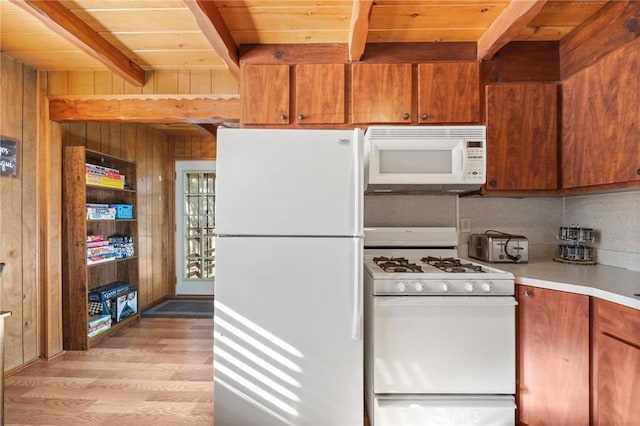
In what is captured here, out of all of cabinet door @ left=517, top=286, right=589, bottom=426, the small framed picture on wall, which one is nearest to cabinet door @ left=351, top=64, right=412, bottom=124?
cabinet door @ left=517, top=286, right=589, bottom=426

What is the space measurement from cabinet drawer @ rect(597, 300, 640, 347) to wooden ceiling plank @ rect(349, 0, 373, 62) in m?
1.74

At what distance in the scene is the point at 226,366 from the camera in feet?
5.30

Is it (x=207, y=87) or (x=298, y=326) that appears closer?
(x=298, y=326)

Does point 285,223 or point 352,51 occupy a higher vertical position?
point 352,51

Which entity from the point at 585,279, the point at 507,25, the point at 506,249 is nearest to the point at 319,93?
the point at 507,25

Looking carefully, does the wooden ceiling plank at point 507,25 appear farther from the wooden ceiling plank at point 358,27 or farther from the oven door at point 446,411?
the oven door at point 446,411

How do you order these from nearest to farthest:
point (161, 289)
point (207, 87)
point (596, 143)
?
point (596, 143), point (207, 87), point (161, 289)

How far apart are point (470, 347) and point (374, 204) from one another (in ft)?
3.60

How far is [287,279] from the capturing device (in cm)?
161

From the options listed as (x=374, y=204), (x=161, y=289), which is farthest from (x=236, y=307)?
(x=161, y=289)

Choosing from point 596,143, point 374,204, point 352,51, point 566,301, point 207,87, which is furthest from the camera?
point 207,87

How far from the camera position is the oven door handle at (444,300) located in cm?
162

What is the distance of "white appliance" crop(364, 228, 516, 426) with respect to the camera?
1.61m

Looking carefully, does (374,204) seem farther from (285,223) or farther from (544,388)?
(544,388)
